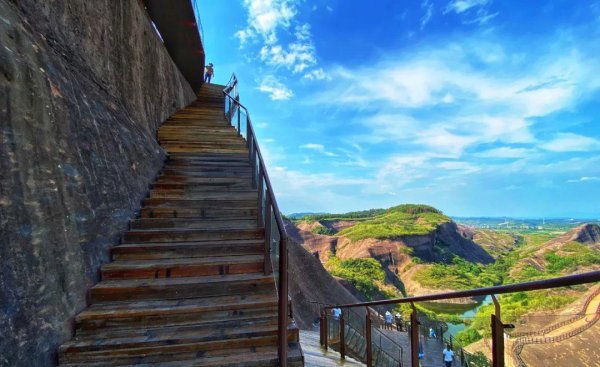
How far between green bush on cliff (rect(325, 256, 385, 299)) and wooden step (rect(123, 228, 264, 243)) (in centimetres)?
3930

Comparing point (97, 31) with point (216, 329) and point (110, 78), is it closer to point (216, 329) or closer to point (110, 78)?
point (110, 78)

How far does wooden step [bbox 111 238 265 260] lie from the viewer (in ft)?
11.8

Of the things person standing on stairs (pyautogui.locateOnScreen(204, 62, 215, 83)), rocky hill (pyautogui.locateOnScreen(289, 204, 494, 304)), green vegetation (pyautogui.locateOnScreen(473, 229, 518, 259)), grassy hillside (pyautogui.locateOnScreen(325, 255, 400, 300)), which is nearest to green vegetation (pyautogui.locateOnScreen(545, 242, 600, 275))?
rocky hill (pyautogui.locateOnScreen(289, 204, 494, 304))

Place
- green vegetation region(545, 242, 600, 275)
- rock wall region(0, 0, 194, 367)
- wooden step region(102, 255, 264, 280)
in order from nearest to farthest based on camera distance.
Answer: rock wall region(0, 0, 194, 367), wooden step region(102, 255, 264, 280), green vegetation region(545, 242, 600, 275)

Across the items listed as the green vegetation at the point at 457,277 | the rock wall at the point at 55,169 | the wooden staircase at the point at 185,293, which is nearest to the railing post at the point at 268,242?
the wooden staircase at the point at 185,293

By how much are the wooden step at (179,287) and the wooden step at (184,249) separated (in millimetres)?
399

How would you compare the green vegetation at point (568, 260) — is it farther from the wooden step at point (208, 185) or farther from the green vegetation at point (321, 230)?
the wooden step at point (208, 185)

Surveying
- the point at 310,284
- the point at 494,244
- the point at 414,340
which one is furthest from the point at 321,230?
the point at 414,340

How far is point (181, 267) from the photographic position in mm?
3396

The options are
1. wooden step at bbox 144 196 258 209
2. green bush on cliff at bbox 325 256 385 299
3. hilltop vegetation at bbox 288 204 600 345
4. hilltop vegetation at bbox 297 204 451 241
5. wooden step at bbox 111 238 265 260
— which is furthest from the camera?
hilltop vegetation at bbox 297 204 451 241

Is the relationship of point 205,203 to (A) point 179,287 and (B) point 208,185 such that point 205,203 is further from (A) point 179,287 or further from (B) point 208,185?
(A) point 179,287

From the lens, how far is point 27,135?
8.52 ft

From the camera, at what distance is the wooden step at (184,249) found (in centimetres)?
359

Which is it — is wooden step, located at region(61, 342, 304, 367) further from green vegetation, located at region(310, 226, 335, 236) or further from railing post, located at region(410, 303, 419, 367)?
green vegetation, located at region(310, 226, 335, 236)
